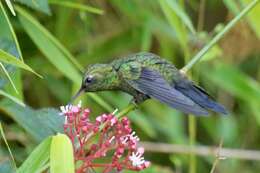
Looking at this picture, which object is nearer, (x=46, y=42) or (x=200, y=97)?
(x=200, y=97)

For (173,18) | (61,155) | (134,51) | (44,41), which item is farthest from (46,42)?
(134,51)

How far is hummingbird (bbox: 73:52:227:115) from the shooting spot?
80.9 inches

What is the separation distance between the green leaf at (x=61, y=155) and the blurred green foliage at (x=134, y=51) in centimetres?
45

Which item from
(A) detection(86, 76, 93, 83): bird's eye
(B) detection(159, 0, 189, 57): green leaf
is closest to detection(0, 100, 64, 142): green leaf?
(A) detection(86, 76, 93, 83): bird's eye

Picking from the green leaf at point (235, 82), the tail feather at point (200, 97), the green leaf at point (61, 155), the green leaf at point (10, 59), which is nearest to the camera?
the green leaf at point (61, 155)

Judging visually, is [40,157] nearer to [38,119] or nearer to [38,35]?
[38,119]

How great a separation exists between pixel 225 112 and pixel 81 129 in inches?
19.5

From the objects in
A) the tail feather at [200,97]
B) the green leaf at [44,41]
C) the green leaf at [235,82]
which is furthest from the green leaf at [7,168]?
the green leaf at [235,82]

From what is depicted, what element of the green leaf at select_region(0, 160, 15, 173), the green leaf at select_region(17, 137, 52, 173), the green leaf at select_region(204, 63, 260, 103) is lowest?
the green leaf at select_region(0, 160, 15, 173)

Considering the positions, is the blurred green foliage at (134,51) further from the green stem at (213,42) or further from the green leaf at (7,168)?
the green leaf at (7,168)

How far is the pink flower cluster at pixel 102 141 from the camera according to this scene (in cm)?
172

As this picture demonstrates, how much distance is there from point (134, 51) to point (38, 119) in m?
1.64

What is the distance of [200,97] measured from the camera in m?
2.14

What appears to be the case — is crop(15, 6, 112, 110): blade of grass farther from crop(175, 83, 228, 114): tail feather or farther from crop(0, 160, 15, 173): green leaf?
crop(0, 160, 15, 173): green leaf
